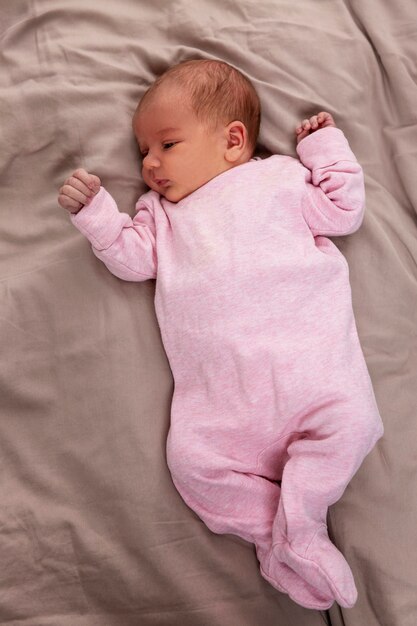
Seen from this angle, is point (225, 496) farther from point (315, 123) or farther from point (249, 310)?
point (315, 123)

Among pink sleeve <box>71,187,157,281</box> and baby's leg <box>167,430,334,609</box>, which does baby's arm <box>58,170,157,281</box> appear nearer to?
pink sleeve <box>71,187,157,281</box>

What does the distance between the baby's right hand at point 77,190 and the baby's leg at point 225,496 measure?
485mm

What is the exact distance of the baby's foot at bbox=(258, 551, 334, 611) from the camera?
3.68 ft

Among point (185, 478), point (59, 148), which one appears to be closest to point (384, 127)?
point (59, 148)

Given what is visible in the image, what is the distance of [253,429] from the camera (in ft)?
3.84

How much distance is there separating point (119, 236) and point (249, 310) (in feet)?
0.98

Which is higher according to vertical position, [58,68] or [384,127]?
[58,68]

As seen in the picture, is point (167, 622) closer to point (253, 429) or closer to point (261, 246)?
point (253, 429)

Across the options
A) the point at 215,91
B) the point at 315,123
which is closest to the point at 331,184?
the point at 315,123

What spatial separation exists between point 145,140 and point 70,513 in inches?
30.2

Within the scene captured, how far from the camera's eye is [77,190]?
1192 millimetres

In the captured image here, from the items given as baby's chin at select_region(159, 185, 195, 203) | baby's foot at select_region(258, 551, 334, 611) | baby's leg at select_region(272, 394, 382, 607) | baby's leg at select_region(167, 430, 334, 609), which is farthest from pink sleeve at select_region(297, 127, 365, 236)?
baby's foot at select_region(258, 551, 334, 611)

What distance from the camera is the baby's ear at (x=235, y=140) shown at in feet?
4.32

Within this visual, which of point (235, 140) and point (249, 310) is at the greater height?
point (235, 140)
